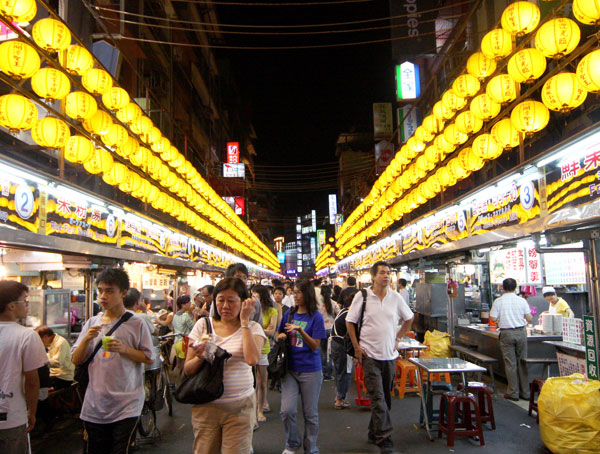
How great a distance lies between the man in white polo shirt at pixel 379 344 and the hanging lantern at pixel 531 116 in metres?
3.36

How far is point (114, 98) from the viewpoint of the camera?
966 cm

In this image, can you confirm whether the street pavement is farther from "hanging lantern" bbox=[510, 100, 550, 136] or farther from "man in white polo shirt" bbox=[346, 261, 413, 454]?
"hanging lantern" bbox=[510, 100, 550, 136]

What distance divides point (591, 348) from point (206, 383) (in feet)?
18.2

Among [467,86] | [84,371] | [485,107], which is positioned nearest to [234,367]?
[84,371]

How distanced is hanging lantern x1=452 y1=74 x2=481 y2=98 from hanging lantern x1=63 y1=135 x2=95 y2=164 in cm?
733

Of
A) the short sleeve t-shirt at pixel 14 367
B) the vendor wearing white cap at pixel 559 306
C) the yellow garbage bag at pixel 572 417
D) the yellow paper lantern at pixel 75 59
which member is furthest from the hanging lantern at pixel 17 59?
the vendor wearing white cap at pixel 559 306

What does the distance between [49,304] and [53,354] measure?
4.87 ft

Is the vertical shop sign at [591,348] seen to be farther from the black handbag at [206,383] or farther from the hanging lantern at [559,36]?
the black handbag at [206,383]

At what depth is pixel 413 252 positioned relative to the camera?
14.6 metres

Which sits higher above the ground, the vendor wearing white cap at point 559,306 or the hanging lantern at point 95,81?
the hanging lantern at point 95,81

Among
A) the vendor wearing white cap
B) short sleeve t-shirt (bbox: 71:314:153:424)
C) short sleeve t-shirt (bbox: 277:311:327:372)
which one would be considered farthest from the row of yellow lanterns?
short sleeve t-shirt (bbox: 71:314:153:424)

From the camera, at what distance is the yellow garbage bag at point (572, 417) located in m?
5.30

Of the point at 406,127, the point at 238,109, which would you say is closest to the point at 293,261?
the point at 238,109

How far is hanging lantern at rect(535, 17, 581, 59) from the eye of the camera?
6.34 m
